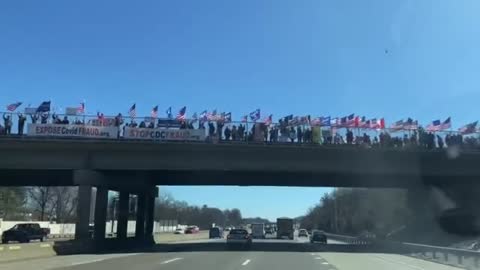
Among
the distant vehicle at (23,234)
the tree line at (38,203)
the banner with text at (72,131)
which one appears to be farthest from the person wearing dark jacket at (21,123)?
the tree line at (38,203)

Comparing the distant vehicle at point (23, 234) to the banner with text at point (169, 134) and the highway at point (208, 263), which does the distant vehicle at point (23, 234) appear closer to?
the banner with text at point (169, 134)

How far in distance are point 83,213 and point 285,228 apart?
2143 inches

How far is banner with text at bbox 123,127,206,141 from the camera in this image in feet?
146

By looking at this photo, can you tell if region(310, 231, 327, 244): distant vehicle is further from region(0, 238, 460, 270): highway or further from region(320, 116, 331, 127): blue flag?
region(0, 238, 460, 270): highway

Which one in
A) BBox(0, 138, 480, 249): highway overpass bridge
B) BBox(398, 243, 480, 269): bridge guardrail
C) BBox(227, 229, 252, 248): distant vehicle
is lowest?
BBox(398, 243, 480, 269): bridge guardrail

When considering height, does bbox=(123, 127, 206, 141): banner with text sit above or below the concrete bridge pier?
above

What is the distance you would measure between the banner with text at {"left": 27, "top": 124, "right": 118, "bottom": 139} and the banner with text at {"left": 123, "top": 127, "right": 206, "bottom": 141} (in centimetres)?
132

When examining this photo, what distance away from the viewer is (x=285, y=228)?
95.1 m

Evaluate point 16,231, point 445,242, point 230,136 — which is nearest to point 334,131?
point 230,136

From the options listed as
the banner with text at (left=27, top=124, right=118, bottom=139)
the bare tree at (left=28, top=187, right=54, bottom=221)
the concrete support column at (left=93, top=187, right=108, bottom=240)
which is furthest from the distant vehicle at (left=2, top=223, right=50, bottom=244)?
the bare tree at (left=28, top=187, right=54, bottom=221)

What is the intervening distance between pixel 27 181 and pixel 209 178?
1707 cm

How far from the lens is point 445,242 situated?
2147 inches

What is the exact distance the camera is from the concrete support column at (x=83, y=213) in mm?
44062

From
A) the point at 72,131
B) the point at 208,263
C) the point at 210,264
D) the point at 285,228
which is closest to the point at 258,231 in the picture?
the point at 285,228
